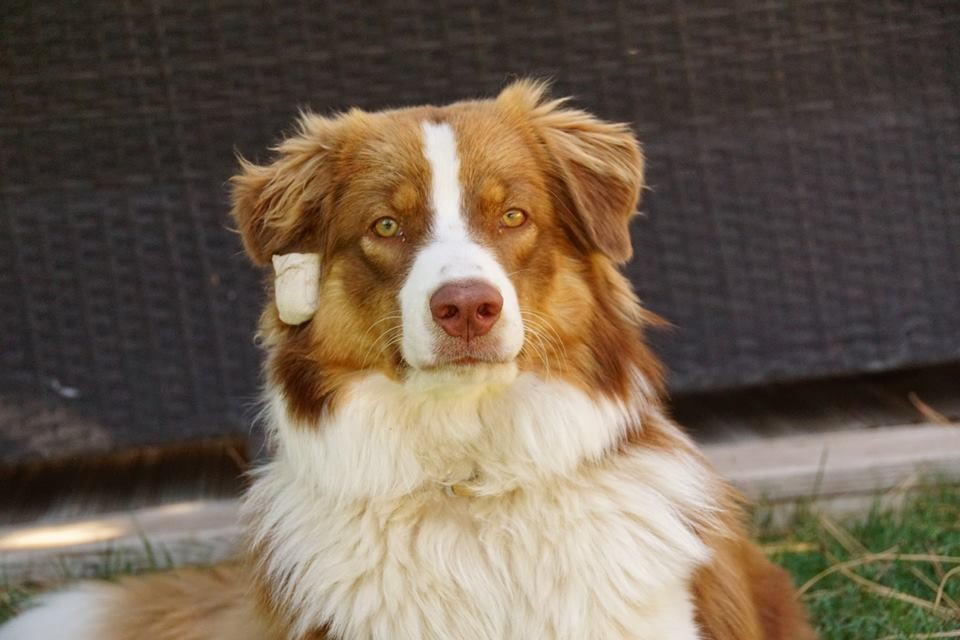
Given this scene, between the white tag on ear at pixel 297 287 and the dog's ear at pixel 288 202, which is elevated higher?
the dog's ear at pixel 288 202

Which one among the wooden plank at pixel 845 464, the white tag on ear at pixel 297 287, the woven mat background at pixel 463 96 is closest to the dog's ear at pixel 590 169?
the white tag on ear at pixel 297 287

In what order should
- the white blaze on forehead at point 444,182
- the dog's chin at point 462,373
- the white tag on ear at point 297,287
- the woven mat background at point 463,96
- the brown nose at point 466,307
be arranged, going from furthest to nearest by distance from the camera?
the woven mat background at point 463,96 → the white tag on ear at point 297,287 → the white blaze on forehead at point 444,182 → the dog's chin at point 462,373 → the brown nose at point 466,307

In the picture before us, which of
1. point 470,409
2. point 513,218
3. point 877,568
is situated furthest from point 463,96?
point 877,568

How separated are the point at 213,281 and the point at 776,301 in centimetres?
180

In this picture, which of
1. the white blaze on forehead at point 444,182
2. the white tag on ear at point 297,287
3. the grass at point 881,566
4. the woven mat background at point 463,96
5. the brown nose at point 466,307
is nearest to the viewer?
the brown nose at point 466,307

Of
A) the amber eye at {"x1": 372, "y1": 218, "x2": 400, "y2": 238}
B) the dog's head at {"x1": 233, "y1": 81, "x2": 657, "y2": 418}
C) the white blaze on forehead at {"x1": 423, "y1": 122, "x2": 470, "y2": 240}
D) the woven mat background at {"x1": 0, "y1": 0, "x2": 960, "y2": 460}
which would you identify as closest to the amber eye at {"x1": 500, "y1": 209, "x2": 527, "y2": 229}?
the dog's head at {"x1": 233, "y1": 81, "x2": 657, "y2": 418}

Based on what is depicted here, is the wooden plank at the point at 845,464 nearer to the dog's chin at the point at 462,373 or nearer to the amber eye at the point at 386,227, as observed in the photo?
the dog's chin at the point at 462,373

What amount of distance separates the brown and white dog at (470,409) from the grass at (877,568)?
1.49 feet

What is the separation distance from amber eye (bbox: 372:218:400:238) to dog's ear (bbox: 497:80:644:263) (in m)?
0.39

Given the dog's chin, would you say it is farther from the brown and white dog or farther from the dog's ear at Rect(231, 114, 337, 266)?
the dog's ear at Rect(231, 114, 337, 266)

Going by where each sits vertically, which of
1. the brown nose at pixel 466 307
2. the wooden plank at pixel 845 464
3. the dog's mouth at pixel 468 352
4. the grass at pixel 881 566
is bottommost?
the grass at pixel 881 566

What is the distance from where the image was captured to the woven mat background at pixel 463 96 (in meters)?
3.77

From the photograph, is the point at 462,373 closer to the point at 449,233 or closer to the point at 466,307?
the point at 466,307

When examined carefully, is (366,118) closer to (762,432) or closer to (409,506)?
(409,506)
